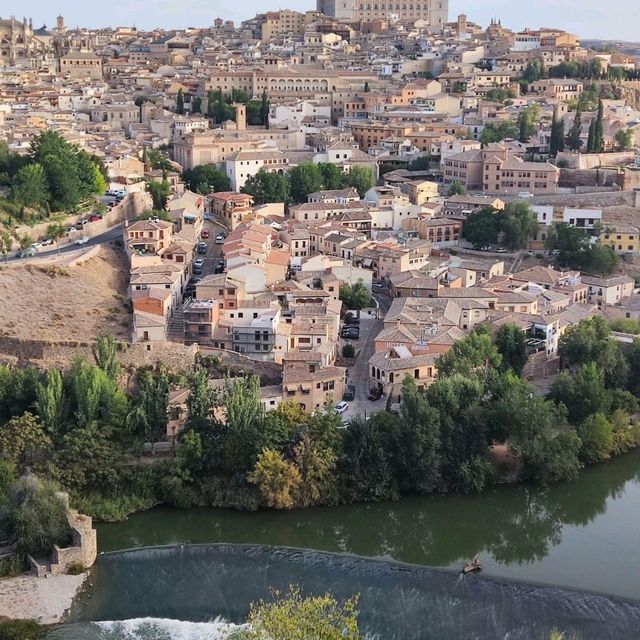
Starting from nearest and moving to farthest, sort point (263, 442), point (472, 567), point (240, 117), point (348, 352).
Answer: point (472, 567)
point (263, 442)
point (348, 352)
point (240, 117)

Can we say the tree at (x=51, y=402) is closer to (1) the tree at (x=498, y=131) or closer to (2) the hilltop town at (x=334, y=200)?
(2) the hilltop town at (x=334, y=200)

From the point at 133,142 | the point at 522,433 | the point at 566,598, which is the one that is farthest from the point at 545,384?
the point at 133,142

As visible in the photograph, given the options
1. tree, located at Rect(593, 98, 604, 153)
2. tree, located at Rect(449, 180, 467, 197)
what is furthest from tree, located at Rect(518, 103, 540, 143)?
tree, located at Rect(449, 180, 467, 197)

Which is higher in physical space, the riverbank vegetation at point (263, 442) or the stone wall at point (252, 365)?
the stone wall at point (252, 365)

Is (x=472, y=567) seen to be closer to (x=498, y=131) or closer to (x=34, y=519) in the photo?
(x=34, y=519)

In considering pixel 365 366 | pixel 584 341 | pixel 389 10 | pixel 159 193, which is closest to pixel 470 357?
pixel 365 366

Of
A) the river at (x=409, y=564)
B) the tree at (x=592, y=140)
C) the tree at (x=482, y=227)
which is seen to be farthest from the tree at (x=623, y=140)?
the river at (x=409, y=564)

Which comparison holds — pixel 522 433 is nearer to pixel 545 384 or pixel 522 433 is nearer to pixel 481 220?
pixel 545 384
